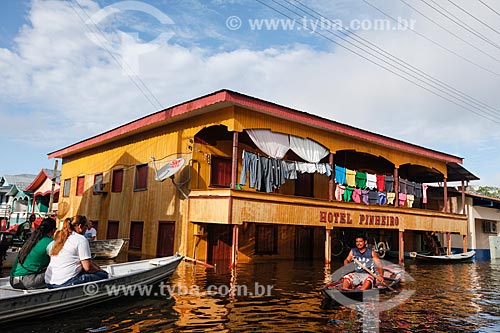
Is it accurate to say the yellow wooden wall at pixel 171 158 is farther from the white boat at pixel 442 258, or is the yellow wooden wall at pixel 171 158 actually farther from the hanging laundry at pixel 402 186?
the white boat at pixel 442 258

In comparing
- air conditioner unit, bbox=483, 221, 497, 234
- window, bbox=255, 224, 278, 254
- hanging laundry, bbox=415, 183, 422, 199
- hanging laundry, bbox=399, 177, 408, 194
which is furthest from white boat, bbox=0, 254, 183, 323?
air conditioner unit, bbox=483, 221, 497, 234

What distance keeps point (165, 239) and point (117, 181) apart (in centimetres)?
587

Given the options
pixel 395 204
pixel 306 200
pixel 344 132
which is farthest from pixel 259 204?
pixel 395 204

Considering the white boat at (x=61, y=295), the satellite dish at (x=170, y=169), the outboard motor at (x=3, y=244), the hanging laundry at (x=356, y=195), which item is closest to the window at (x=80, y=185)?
the satellite dish at (x=170, y=169)

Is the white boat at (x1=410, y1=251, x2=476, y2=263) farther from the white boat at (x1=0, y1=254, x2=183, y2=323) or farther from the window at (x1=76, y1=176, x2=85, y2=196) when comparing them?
the window at (x1=76, y1=176, x2=85, y2=196)

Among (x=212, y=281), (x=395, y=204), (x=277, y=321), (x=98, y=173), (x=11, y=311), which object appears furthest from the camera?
(x=98, y=173)

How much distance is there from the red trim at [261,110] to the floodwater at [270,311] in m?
6.40

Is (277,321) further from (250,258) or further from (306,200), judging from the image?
(250,258)

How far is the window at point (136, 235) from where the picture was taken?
19500 millimetres

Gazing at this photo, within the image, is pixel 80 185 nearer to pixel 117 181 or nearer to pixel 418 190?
pixel 117 181

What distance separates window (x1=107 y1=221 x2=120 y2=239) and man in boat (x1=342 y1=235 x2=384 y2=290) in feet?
46.9

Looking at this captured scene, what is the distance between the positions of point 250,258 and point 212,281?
21.5 feet

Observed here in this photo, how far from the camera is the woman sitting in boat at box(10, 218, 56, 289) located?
7.94m

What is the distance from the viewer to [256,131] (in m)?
16.5
